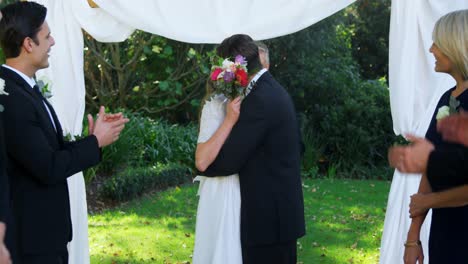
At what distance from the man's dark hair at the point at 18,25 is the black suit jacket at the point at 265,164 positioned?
116 centimetres

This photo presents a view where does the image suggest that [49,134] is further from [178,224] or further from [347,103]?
[347,103]

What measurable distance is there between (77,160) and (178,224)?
4477 mm

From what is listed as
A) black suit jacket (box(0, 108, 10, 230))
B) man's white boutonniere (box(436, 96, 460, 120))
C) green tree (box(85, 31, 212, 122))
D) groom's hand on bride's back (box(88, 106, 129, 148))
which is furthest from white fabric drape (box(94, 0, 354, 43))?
green tree (box(85, 31, 212, 122))

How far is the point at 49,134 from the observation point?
3018mm

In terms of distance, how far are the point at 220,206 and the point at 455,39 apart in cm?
165

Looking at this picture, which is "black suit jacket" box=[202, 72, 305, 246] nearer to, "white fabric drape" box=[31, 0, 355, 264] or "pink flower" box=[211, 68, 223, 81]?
"pink flower" box=[211, 68, 223, 81]

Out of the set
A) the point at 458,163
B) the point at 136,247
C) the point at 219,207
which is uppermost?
the point at 458,163

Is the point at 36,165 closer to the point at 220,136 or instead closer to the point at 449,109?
the point at 220,136

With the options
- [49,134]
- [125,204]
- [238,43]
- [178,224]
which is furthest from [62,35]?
[125,204]

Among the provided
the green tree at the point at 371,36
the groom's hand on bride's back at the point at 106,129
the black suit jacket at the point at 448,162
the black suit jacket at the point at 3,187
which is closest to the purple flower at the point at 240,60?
the groom's hand on bride's back at the point at 106,129

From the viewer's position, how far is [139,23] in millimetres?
5160

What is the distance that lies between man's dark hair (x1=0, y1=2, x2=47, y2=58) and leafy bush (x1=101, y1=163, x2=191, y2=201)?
17.1 ft

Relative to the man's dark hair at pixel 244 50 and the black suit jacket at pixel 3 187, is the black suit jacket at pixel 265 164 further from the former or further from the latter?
the black suit jacket at pixel 3 187

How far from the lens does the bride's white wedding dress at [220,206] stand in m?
3.74
